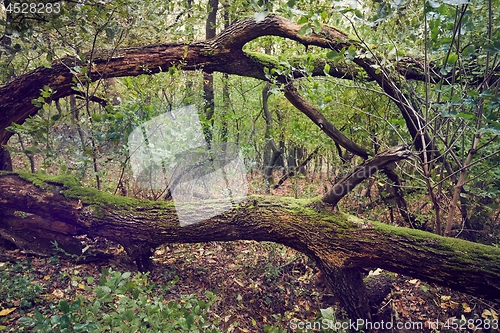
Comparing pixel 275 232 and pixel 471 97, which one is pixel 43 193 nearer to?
pixel 275 232

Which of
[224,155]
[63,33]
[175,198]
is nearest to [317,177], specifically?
[224,155]

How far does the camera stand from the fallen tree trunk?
2639 millimetres

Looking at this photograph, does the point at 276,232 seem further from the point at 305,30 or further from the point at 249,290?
the point at 305,30

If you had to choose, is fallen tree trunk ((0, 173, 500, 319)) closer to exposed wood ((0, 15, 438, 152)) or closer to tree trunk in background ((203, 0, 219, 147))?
exposed wood ((0, 15, 438, 152))

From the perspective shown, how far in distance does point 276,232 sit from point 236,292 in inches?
36.3

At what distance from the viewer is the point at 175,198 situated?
5203 mm

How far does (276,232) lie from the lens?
3340 mm

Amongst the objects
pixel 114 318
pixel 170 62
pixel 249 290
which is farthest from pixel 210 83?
pixel 114 318

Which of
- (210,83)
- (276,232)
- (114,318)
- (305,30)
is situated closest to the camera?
(114,318)

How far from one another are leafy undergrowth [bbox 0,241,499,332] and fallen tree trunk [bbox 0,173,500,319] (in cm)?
38

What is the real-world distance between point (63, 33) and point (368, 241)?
367 cm

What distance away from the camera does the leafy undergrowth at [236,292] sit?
9.50 feet

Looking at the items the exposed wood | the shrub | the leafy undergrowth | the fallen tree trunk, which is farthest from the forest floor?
the exposed wood

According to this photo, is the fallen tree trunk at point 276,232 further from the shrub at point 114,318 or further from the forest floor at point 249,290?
the shrub at point 114,318
